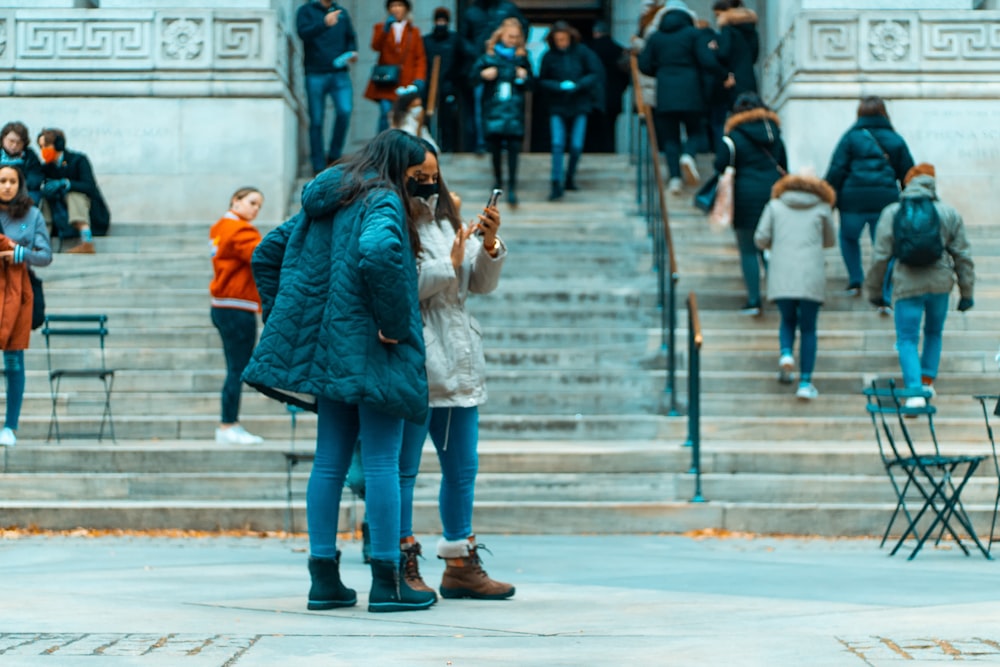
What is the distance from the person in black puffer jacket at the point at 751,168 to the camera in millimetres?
13344

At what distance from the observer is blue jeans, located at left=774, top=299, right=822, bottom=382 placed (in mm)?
12016

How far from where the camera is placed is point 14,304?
10.5 metres

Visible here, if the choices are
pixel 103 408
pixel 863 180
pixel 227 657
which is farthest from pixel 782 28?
pixel 227 657

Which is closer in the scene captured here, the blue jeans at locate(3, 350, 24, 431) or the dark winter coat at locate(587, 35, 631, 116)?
the blue jeans at locate(3, 350, 24, 431)

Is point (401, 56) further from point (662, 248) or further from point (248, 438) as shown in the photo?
point (248, 438)

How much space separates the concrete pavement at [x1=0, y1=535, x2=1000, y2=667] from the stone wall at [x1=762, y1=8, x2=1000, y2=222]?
8.35 metres

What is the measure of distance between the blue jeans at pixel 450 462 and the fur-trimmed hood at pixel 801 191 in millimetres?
6423

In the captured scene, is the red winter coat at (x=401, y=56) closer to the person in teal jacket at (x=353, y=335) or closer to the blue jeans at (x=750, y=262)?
the blue jeans at (x=750, y=262)

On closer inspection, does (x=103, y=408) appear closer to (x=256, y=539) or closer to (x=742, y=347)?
(x=256, y=539)

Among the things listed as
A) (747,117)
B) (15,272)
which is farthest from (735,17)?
(15,272)

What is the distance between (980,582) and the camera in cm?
743

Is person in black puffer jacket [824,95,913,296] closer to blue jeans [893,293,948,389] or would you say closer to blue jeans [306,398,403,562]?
blue jeans [893,293,948,389]

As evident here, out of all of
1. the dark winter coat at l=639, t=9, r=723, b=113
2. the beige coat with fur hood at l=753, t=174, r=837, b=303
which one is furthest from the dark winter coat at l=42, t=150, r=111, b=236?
the beige coat with fur hood at l=753, t=174, r=837, b=303

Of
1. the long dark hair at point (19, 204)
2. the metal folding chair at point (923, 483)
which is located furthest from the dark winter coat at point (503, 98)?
the metal folding chair at point (923, 483)
